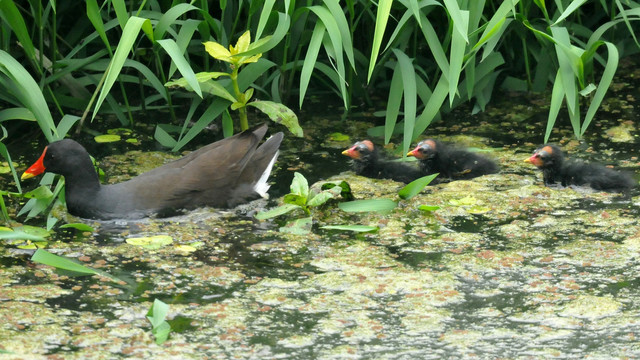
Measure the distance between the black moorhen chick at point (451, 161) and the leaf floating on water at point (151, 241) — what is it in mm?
1360

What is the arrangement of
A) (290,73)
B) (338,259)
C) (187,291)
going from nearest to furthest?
1. (187,291)
2. (338,259)
3. (290,73)

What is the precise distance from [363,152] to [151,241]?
1253 millimetres

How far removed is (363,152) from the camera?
495 centimetres

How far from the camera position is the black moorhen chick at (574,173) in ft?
15.2

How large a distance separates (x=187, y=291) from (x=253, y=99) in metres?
1.98

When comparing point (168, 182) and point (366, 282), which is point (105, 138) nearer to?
point (168, 182)

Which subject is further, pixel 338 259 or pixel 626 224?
pixel 626 224

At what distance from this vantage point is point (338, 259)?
4.02 meters

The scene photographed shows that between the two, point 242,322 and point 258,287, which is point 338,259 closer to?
point 258,287

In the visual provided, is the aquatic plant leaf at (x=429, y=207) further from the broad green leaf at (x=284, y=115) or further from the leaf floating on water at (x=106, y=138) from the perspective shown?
the leaf floating on water at (x=106, y=138)

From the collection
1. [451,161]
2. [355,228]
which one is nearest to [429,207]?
[355,228]

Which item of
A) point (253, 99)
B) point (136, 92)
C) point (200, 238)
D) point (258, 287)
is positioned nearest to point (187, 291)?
→ point (258, 287)

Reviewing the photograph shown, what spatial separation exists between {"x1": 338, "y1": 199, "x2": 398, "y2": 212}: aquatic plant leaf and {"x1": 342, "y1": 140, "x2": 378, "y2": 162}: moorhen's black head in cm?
49

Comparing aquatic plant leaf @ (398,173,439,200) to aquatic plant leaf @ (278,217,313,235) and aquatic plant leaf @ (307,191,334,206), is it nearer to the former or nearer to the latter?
aquatic plant leaf @ (307,191,334,206)
